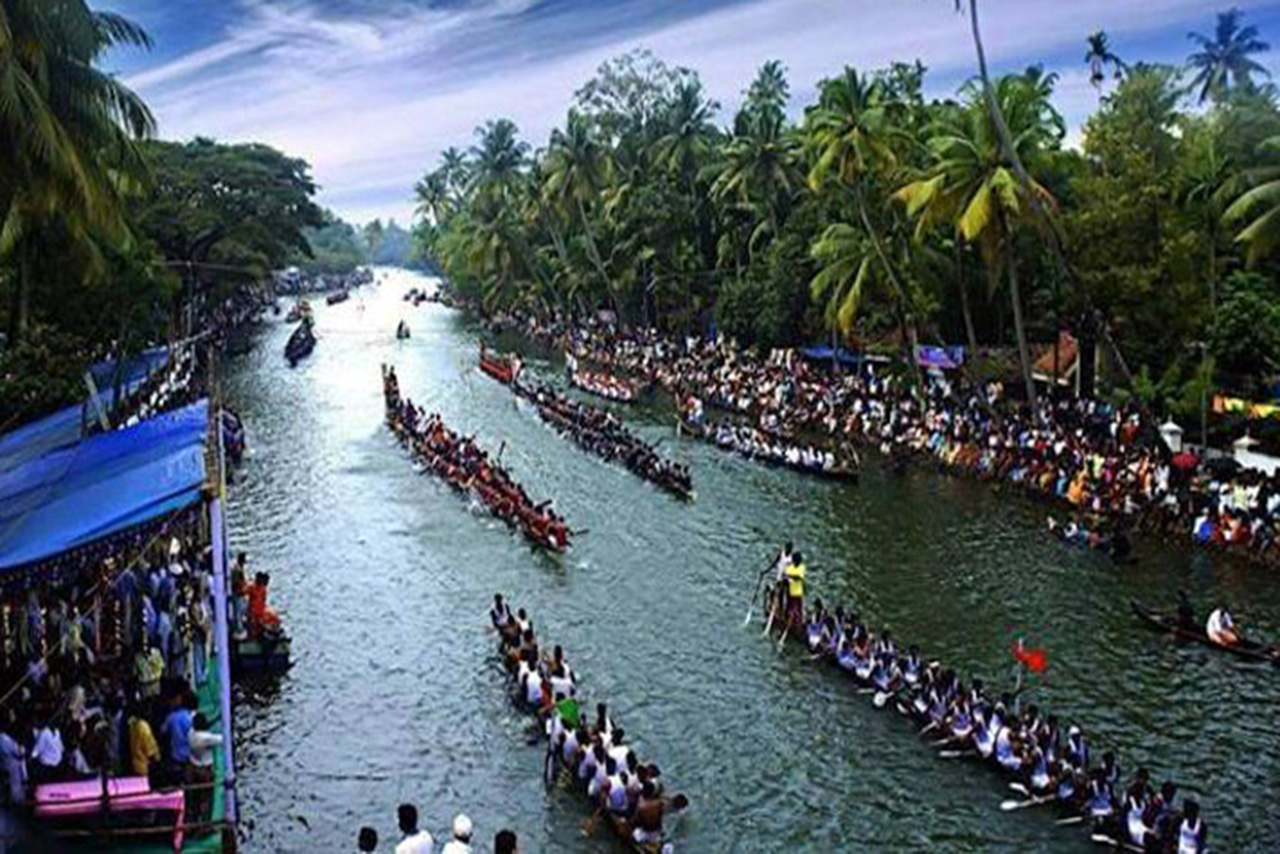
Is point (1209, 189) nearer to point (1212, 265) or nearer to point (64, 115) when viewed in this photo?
point (1212, 265)

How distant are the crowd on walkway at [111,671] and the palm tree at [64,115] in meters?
5.74

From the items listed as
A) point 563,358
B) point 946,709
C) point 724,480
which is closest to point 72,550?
point 946,709

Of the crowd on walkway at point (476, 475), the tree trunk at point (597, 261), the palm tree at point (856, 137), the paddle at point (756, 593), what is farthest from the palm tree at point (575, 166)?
the paddle at point (756, 593)

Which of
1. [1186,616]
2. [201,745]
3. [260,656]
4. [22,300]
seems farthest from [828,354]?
[201,745]

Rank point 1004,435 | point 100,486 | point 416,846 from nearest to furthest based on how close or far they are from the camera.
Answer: point 416,846 → point 100,486 → point 1004,435

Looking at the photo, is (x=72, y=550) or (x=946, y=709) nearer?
(x=72, y=550)

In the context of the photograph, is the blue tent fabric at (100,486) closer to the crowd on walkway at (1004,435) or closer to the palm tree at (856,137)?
the crowd on walkway at (1004,435)

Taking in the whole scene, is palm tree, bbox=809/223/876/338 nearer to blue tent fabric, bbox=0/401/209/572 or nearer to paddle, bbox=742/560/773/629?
paddle, bbox=742/560/773/629

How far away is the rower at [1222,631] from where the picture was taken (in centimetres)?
2264

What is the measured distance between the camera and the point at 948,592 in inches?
1056

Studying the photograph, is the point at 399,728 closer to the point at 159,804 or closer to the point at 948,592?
the point at 159,804

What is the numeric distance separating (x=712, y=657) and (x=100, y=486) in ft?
34.9

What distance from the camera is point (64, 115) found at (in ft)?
68.4

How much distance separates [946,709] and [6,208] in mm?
17196
